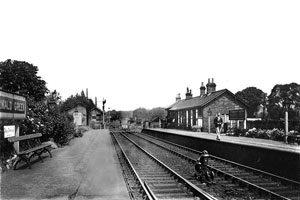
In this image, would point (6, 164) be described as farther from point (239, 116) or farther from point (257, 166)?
point (239, 116)

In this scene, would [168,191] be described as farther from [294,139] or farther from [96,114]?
[96,114]

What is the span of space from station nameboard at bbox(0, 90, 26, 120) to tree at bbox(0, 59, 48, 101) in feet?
67.1

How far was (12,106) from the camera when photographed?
33.2 ft

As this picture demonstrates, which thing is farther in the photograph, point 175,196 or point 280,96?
point 280,96

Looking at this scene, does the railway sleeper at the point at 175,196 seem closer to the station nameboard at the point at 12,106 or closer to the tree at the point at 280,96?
the station nameboard at the point at 12,106

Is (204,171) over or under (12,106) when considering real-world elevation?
under

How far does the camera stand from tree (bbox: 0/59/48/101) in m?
30.5

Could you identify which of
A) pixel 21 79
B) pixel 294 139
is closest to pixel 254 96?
pixel 21 79

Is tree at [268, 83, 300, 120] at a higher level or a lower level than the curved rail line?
higher

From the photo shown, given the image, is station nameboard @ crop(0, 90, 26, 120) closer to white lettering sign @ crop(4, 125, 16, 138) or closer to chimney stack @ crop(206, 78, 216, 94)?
white lettering sign @ crop(4, 125, 16, 138)

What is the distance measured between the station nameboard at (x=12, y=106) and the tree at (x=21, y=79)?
20439 millimetres

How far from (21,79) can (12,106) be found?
75.1ft

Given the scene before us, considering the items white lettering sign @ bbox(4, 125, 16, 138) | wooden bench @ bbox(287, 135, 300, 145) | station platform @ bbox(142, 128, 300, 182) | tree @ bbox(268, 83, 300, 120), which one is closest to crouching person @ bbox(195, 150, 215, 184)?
station platform @ bbox(142, 128, 300, 182)

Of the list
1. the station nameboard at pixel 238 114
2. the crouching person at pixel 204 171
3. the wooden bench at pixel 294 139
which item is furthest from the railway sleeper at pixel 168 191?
the station nameboard at pixel 238 114
